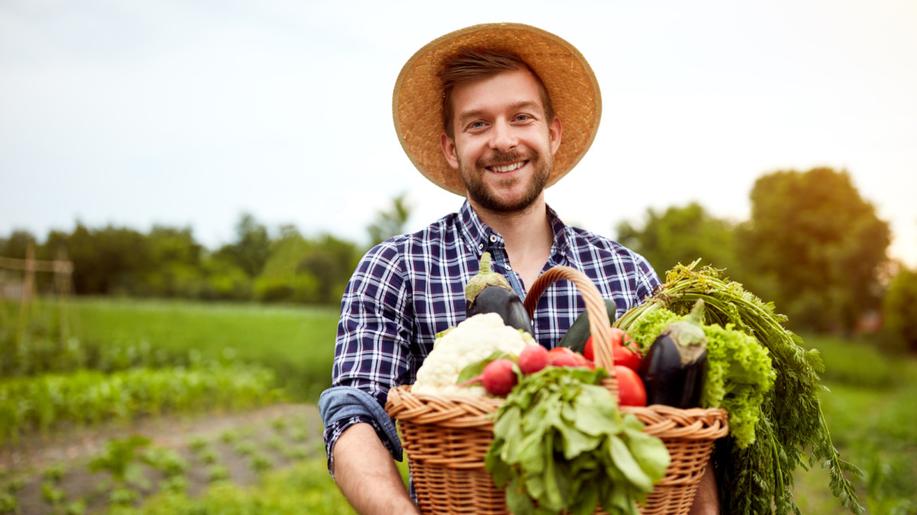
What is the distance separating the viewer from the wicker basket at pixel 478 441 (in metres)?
1.54

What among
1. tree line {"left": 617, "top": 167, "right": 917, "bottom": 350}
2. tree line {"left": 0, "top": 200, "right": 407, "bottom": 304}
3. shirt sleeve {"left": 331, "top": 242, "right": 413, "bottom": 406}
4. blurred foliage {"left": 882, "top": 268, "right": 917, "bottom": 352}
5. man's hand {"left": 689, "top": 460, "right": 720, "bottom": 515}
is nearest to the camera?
man's hand {"left": 689, "top": 460, "right": 720, "bottom": 515}

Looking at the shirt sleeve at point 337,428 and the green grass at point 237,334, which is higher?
the shirt sleeve at point 337,428

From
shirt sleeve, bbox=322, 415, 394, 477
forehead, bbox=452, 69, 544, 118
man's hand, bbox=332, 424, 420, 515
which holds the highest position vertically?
forehead, bbox=452, 69, 544, 118

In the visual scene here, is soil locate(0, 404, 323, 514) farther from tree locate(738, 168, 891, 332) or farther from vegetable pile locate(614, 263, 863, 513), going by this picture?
tree locate(738, 168, 891, 332)

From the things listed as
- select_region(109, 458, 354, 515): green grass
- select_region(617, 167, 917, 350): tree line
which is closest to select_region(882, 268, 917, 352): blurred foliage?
select_region(617, 167, 917, 350): tree line

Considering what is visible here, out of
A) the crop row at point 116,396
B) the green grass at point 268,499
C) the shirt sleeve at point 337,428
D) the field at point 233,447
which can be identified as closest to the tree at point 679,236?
the field at point 233,447

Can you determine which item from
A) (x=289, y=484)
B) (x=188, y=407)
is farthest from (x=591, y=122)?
(x=188, y=407)

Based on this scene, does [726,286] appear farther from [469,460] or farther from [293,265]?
[293,265]

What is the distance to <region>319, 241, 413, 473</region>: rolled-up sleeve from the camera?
7.11 feet

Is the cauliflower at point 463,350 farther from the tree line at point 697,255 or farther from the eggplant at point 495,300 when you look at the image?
the tree line at point 697,255

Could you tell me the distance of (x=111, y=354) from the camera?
1404cm

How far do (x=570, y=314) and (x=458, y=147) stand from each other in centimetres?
73

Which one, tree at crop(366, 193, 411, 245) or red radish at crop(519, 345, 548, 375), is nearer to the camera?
red radish at crop(519, 345, 548, 375)

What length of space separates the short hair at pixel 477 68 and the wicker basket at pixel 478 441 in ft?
3.89
